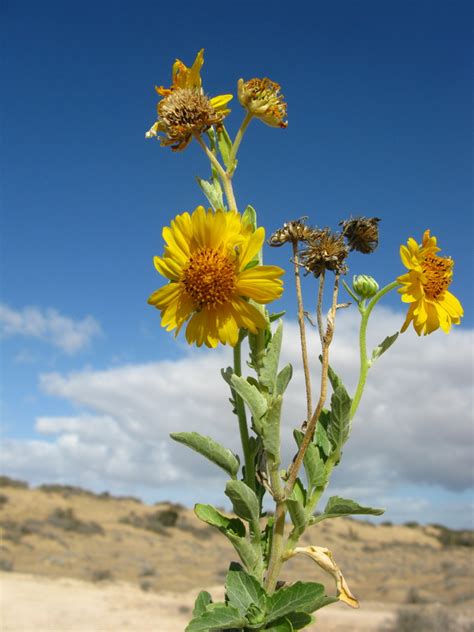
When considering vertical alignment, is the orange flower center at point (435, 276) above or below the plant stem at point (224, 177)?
below

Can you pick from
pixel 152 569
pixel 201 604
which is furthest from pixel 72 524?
pixel 201 604

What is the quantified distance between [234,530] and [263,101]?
62.9 inches

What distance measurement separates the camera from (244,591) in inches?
82.1

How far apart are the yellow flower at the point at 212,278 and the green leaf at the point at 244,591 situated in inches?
31.1

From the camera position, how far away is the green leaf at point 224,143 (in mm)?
2373

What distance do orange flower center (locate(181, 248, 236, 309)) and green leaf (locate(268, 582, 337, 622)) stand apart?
0.99 m

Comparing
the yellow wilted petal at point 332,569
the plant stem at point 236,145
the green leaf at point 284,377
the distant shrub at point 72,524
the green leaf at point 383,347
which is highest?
the distant shrub at point 72,524

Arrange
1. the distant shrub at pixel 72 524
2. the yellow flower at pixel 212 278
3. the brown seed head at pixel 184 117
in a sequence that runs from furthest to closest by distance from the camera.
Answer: the distant shrub at pixel 72 524
the brown seed head at pixel 184 117
the yellow flower at pixel 212 278

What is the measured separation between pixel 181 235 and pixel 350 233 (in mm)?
685

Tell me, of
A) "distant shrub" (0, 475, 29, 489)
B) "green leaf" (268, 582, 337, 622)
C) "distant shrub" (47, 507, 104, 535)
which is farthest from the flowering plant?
"distant shrub" (0, 475, 29, 489)

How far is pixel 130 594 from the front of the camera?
15555 mm

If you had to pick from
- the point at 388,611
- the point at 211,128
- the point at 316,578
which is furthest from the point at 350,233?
the point at 316,578

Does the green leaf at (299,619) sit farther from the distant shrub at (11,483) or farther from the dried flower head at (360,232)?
the distant shrub at (11,483)

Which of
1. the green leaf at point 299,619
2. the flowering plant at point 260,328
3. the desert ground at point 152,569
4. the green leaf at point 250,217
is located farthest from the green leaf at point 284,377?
the desert ground at point 152,569
